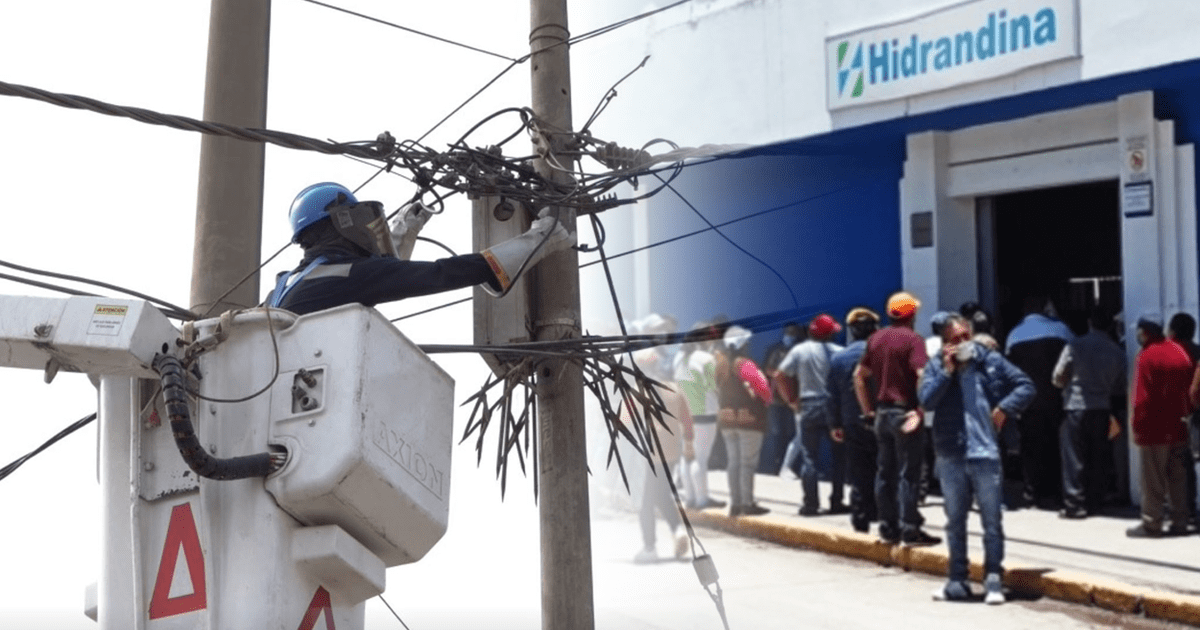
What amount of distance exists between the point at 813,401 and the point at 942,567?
2623 mm

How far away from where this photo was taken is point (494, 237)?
5.71 metres

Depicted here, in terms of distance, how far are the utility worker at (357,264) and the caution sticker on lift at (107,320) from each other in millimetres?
662

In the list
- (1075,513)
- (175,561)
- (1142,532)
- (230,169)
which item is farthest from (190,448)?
(1075,513)

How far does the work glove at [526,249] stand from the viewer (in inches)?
201

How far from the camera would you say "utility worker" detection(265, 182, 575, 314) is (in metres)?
4.69

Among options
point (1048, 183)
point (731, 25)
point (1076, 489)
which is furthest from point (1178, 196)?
point (731, 25)

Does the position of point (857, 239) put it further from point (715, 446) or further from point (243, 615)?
point (243, 615)

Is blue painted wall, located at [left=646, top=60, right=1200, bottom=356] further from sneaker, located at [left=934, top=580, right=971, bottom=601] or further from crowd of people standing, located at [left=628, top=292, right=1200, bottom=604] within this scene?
sneaker, located at [left=934, top=580, right=971, bottom=601]

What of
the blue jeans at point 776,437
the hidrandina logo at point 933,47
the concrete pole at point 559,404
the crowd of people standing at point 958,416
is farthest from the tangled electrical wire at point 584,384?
the blue jeans at point 776,437

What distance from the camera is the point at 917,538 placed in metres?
11.1

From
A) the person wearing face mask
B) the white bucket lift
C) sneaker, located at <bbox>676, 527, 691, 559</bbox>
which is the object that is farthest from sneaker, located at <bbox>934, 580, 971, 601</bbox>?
the white bucket lift

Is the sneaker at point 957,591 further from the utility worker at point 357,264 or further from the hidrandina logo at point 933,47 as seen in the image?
the utility worker at point 357,264

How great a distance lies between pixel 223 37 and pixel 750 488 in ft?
24.4

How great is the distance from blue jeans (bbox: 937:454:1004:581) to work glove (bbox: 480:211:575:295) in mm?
4787
